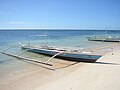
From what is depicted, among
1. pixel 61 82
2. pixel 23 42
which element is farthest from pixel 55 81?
pixel 23 42

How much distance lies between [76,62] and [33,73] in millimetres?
3592

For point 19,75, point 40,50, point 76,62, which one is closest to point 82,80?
point 19,75

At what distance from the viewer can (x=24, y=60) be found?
38.4 ft

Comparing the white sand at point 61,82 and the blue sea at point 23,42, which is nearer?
the white sand at point 61,82

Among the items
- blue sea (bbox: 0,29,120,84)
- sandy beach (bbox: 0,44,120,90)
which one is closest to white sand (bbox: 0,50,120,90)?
sandy beach (bbox: 0,44,120,90)

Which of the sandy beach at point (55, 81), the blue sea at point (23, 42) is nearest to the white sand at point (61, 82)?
the sandy beach at point (55, 81)

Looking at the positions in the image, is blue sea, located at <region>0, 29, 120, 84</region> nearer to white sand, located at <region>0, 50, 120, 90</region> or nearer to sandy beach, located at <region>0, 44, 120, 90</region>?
sandy beach, located at <region>0, 44, 120, 90</region>

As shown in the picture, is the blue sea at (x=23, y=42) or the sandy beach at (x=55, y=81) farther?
the blue sea at (x=23, y=42)

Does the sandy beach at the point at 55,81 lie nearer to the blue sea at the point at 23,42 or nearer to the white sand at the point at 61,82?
the white sand at the point at 61,82

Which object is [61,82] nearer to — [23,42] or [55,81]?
[55,81]

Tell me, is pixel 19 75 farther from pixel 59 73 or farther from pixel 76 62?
pixel 76 62

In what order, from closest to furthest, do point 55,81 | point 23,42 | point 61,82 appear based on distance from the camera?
point 61,82 < point 55,81 < point 23,42

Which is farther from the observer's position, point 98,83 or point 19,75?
point 19,75

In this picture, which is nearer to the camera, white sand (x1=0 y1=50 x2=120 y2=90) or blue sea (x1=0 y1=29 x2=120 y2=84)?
white sand (x1=0 y1=50 x2=120 y2=90)
